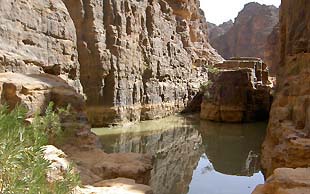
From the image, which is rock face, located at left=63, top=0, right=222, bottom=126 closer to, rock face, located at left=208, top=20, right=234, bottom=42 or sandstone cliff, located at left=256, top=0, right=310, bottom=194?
sandstone cliff, located at left=256, top=0, right=310, bottom=194

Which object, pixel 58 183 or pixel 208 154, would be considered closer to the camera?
pixel 58 183

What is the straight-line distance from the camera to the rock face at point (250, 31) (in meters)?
47.2

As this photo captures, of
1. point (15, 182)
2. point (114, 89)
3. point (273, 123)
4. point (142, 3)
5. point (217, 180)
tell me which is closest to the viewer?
point (15, 182)

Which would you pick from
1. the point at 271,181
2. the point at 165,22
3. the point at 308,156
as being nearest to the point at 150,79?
the point at 165,22

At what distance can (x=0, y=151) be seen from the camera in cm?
280

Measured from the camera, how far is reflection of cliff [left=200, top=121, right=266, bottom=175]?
1056 centimetres

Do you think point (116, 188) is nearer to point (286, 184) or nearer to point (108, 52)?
point (286, 184)

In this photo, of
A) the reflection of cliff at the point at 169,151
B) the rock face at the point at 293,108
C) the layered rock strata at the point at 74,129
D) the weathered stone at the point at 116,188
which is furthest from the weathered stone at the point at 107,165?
the rock face at the point at 293,108

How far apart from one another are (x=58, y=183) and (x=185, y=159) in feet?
26.8

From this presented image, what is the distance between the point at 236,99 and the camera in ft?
66.6

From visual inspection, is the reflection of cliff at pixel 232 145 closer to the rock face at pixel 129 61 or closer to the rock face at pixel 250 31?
the rock face at pixel 129 61

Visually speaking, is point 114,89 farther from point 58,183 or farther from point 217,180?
point 58,183

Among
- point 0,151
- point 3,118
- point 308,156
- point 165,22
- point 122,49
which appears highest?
point 165,22

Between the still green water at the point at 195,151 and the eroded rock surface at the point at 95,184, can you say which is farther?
the still green water at the point at 195,151
